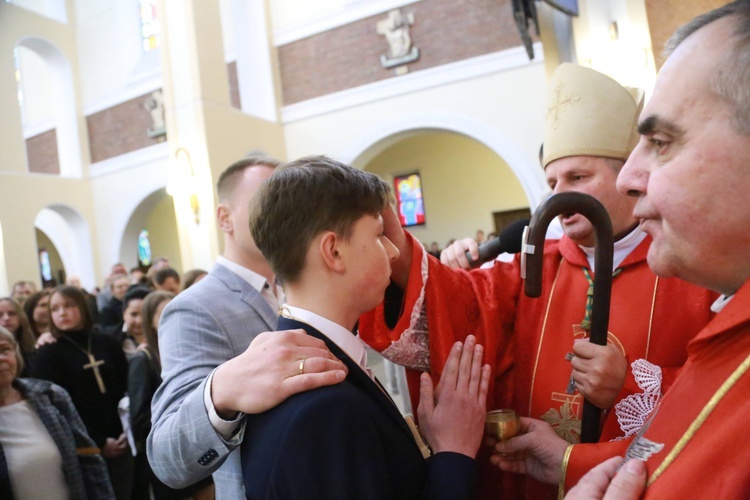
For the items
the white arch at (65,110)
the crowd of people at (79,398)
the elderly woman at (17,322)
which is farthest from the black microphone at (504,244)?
the white arch at (65,110)

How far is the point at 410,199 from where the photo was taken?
14414 mm

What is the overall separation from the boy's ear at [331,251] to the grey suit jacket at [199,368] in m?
0.43

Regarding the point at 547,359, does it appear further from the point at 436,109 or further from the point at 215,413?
the point at 436,109

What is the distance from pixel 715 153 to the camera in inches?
33.7

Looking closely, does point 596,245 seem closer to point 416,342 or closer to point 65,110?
point 416,342

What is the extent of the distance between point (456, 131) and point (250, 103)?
4.05m

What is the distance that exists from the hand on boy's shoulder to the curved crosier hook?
1.44ft

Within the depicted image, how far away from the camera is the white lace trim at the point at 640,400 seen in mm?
1308

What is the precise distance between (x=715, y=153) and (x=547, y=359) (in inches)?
36.3

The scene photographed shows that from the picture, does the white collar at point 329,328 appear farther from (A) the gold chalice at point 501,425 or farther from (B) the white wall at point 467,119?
(B) the white wall at point 467,119

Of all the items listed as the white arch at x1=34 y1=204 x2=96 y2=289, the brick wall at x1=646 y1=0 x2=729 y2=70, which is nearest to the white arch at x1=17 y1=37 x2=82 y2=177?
the white arch at x1=34 y1=204 x2=96 y2=289

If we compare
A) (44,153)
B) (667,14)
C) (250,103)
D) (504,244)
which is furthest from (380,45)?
(44,153)

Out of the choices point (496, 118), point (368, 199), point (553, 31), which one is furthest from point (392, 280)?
point (496, 118)

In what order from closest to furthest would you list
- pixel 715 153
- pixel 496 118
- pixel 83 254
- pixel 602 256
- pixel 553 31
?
1. pixel 715 153
2. pixel 602 256
3. pixel 553 31
4. pixel 496 118
5. pixel 83 254
